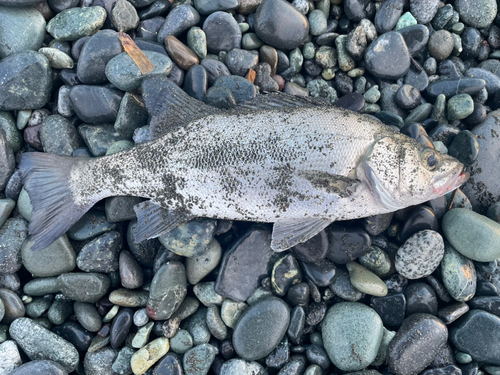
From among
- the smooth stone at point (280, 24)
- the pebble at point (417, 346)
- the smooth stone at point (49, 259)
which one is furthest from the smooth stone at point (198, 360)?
the smooth stone at point (280, 24)

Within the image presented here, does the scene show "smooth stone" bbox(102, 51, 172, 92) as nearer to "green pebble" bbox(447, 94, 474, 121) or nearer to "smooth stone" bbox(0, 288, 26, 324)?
"smooth stone" bbox(0, 288, 26, 324)

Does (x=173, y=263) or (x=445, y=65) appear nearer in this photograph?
(x=173, y=263)

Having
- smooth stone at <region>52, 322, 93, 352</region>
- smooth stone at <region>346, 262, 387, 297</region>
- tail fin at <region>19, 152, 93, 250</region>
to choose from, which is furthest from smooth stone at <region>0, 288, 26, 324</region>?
smooth stone at <region>346, 262, 387, 297</region>

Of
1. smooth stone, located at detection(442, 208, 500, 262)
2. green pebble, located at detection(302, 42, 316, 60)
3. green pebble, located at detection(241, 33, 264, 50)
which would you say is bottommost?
smooth stone, located at detection(442, 208, 500, 262)

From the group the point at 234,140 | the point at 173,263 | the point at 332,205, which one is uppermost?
the point at 234,140

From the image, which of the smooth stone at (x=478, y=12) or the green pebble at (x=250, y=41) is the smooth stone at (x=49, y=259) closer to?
the green pebble at (x=250, y=41)

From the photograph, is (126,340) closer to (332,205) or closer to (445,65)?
(332,205)

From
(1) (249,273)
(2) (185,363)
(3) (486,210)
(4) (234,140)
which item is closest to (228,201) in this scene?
(4) (234,140)
